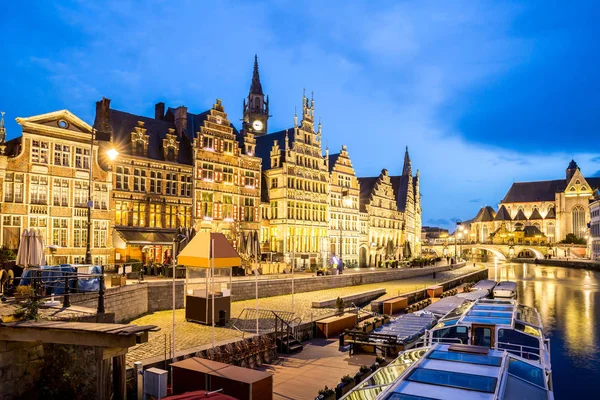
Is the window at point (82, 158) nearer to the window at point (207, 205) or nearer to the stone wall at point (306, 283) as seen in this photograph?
the window at point (207, 205)

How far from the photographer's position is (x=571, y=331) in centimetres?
2838

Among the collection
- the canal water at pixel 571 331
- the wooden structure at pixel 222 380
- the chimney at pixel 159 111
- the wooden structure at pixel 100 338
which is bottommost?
the canal water at pixel 571 331

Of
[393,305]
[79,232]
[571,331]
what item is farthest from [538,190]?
[79,232]

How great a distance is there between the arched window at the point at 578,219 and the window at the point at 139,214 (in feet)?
421

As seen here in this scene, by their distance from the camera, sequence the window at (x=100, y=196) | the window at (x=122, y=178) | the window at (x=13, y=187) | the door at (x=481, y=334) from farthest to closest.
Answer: the window at (x=122, y=178) < the window at (x=100, y=196) < the window at (x=13, y=187) < the door at (x=481, y=334)

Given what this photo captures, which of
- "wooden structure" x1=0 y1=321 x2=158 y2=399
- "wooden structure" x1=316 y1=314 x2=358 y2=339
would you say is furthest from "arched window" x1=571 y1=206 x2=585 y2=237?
"wooden structure" x1=0 y1=321 x2=158 y2=399

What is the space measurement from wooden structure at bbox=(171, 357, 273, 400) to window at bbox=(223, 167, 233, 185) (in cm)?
3109

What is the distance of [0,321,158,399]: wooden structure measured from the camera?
921 centimetres

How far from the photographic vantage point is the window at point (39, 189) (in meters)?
29.3

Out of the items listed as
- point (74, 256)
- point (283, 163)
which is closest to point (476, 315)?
point (74, 256)

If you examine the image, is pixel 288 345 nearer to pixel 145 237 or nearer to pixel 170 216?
pixel 145 237

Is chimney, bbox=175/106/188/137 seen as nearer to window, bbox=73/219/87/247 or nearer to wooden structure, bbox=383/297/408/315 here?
window, bbox=73/219/87/247

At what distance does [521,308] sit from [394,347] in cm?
914

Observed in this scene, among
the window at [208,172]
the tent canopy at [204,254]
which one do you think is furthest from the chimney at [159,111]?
the tent canopy at [204,254]
